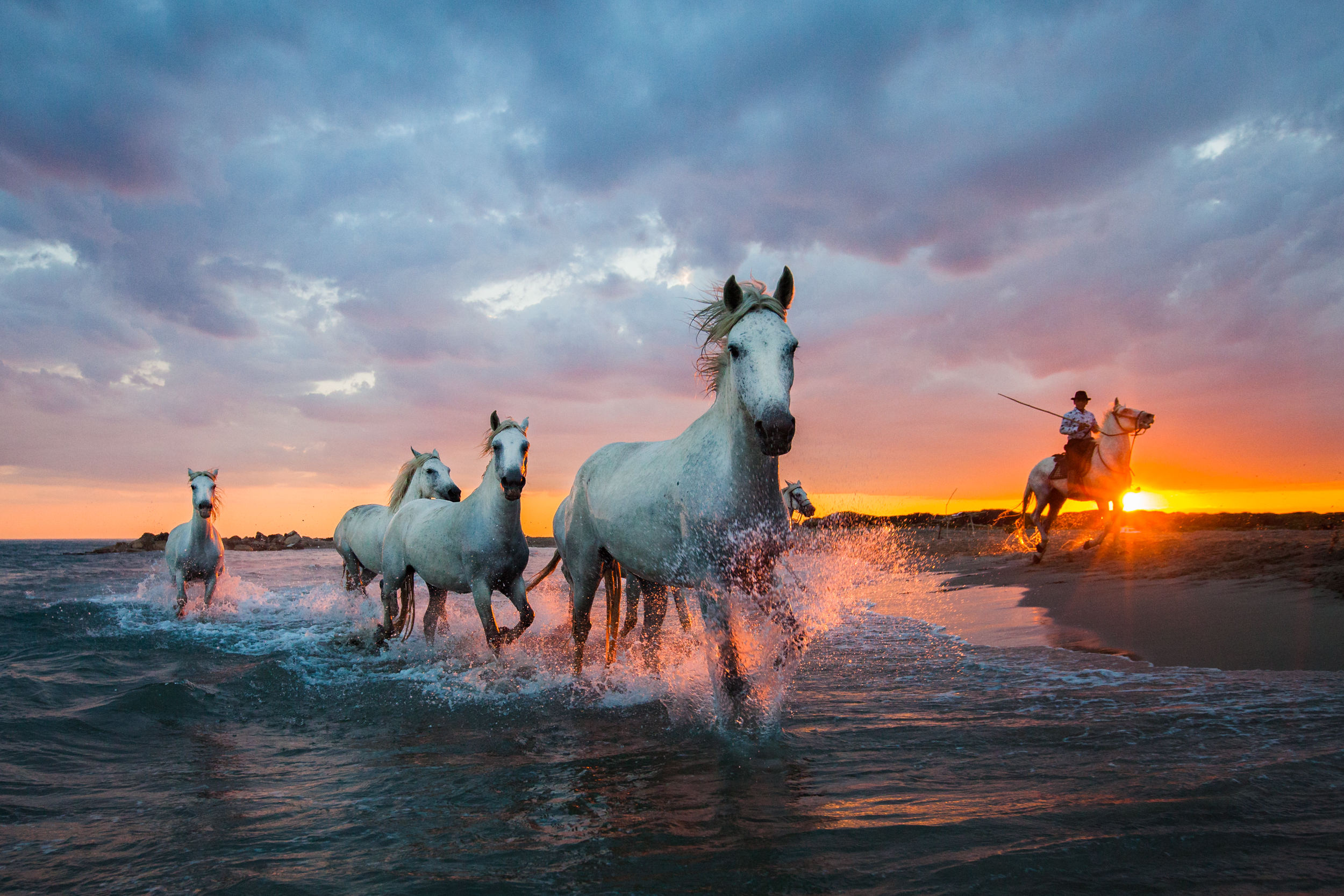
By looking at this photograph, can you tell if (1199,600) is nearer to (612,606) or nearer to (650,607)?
(650,607)

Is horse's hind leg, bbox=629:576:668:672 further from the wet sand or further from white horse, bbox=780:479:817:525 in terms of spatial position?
white horse, bbox=780:479:817:525

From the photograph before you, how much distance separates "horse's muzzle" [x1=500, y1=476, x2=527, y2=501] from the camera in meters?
6.52

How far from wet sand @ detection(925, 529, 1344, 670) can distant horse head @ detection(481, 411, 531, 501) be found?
5655 millimetres

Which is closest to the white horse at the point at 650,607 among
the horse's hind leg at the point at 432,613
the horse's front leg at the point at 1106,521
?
the horse's hind leg at the point at 432,613

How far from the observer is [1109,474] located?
13.4 metres

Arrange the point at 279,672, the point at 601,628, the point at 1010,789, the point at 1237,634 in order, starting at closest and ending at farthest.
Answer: the point at 1010,789, the point at 1237,634, the point at 279,672, the point at 601,628

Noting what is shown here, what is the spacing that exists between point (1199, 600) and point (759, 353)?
7.44m

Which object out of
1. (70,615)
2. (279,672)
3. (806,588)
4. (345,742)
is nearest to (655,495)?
(806,588)

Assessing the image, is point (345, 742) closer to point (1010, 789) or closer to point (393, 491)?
point (1010, 789)

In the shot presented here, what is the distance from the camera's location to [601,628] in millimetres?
10109

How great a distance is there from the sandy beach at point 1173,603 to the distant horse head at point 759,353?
3.84m

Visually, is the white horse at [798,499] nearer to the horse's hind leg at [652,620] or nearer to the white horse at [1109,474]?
the white horse at [1109,474]

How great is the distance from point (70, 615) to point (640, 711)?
49.7ft

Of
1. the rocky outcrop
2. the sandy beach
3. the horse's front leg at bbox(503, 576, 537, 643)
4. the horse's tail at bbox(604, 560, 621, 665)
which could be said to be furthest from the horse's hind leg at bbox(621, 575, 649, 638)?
the rocky outcrop
